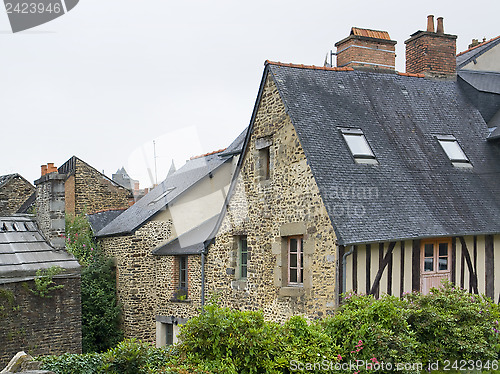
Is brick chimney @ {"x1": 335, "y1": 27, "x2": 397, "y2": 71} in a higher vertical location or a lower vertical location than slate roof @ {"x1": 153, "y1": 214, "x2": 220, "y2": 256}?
higher

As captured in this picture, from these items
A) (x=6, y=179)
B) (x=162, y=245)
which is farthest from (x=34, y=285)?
(x=6, y=179)

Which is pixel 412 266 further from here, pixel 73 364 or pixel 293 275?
pixel 73 364

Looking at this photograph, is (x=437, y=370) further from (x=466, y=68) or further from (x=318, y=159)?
(x=466, y=68)

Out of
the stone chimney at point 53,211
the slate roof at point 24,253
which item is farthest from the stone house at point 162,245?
the slate roof at point 24,253

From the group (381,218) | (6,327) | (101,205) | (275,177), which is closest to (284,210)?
(275,177)

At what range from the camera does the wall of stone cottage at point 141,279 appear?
14.9 m

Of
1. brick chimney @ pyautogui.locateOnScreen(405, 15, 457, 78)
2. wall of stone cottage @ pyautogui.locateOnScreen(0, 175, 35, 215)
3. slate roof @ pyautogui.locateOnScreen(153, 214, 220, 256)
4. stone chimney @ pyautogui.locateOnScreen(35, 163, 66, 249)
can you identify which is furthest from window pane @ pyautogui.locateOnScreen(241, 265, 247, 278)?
wall of stone cottage @ pyautogui.locateOnScreen(0, 175, 35, 215)

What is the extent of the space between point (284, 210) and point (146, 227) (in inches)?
230

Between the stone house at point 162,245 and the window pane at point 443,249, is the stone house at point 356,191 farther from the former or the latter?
the stone house at point 162,245

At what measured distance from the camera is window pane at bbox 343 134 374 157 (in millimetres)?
10275

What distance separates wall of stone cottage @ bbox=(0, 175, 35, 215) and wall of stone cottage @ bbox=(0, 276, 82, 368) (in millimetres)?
11676

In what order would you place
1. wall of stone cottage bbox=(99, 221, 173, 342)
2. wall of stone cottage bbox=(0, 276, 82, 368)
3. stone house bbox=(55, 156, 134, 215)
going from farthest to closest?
stone house bbox=(55, 156, 134, 215) < wall of stone cottage bbox=(99, 221, 173, 342) < wall of stone cottage bbox=(0, 276, 82, 368)

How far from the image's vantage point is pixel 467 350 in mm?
6449

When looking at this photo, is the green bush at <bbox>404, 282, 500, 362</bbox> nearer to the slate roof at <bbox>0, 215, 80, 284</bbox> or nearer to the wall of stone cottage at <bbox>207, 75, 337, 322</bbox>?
the wall of stone cottage at <bbox>207, 75, 337, 322</bbox>
